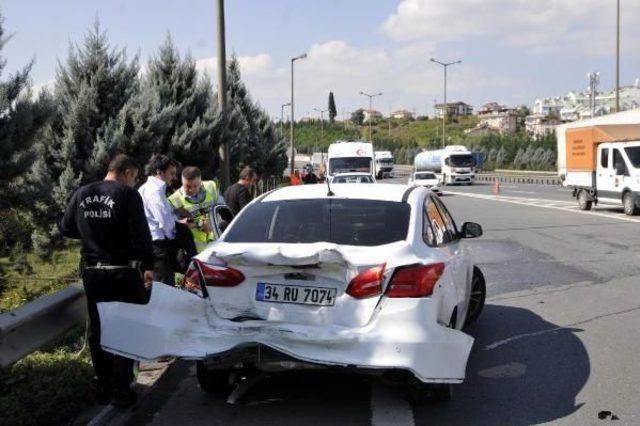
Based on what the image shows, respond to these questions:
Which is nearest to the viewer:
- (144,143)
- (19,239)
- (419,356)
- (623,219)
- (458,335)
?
(419,356)

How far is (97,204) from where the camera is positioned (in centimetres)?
489

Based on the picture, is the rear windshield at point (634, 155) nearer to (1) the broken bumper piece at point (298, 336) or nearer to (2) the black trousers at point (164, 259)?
(2) the black trousers at point (164, 259)

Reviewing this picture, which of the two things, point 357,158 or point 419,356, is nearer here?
point 419,356

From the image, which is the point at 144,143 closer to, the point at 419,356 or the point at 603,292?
the point at 603,292

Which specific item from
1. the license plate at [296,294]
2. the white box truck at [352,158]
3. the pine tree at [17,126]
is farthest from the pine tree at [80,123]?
the white box truck at [352,158]

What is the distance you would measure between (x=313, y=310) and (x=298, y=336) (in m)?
0.22

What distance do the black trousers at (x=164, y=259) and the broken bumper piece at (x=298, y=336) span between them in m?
1.91

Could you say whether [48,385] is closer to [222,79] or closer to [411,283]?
[411,283]

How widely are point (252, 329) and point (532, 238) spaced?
12.8 m

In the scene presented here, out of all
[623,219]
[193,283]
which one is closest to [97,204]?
[193,283]

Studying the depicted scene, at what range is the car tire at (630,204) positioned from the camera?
21.4 m

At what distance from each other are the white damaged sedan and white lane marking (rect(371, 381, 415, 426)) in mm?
184

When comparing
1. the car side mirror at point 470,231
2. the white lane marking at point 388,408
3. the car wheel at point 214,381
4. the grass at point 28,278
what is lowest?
the white lane marking at point 388,408

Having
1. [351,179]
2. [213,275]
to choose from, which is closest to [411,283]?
[213,275]
